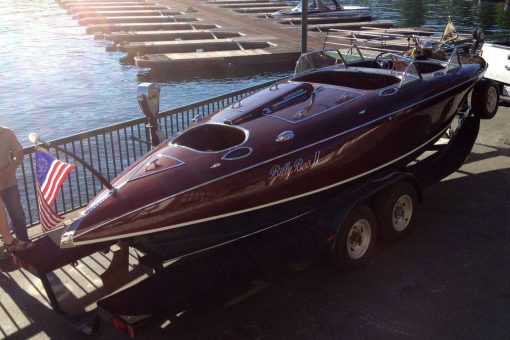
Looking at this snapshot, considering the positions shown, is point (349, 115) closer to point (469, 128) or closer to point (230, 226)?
point (230, 226)

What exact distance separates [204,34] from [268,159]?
2895 cm

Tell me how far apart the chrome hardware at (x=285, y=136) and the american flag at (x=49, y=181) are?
2105mm

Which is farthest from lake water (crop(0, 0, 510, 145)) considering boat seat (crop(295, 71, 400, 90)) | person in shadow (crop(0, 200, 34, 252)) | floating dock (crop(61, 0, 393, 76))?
boat seat (crop(295, 71, 400, 90))

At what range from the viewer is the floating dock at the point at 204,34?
2516cm

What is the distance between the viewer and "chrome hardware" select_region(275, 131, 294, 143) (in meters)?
5.43

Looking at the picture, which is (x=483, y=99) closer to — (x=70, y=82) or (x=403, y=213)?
(x=403, y=213)

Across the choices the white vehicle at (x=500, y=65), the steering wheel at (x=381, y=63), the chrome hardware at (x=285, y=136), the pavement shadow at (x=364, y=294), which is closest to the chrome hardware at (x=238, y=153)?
A: the chrome hardware at (x=285, y=136)

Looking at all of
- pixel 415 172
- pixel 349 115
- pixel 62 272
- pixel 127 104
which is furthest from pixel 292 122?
pixel 127 104

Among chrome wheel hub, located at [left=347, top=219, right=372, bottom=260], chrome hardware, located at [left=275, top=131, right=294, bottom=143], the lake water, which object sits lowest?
the lake water

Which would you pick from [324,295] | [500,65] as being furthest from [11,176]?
[500,65]

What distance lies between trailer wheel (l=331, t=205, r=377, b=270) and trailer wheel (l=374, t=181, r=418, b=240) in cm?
27

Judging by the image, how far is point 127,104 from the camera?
21453 mm

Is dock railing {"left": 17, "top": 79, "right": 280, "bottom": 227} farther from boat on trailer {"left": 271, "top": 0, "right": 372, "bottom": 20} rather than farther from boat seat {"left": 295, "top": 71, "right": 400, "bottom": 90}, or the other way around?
boat on trailer {"left": 271, "top": 0, "right": 372, "bottom": 20}

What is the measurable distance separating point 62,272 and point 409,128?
4644mm
